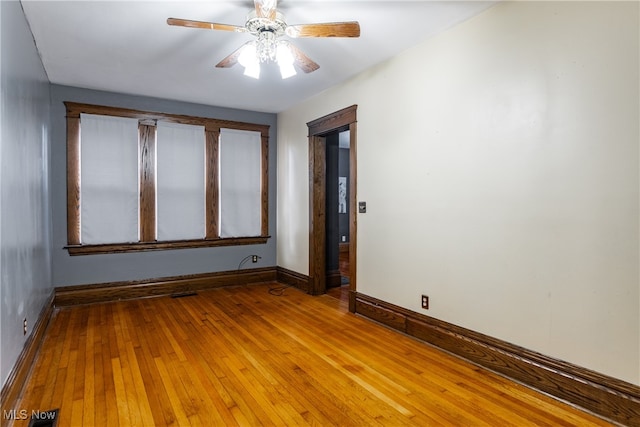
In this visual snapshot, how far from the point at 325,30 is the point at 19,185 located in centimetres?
231

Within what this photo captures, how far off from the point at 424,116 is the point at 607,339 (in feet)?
6.68

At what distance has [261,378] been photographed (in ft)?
8.00

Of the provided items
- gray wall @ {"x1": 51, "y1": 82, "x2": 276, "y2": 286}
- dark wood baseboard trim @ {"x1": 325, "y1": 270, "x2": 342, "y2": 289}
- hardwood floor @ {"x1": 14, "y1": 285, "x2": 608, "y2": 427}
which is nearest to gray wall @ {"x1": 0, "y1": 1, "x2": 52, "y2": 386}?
hardwood floor @ {"x1": 14, "y1": 285, "x2": 608, "y2": 427}

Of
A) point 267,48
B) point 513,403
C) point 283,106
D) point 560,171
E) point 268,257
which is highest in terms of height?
point 283,106

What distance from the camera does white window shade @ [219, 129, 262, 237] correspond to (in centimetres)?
518

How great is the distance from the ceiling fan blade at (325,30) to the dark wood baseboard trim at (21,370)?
2683mm

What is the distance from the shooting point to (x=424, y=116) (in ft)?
10.2

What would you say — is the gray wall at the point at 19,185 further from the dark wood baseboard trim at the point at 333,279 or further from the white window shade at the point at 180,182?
the dark wood baseboard trim at the point at 333,279

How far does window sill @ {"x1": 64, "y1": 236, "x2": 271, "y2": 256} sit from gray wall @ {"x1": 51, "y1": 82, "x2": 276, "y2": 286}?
6cm

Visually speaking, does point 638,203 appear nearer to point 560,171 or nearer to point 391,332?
point 560,171

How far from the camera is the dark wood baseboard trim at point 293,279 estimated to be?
4859 mm

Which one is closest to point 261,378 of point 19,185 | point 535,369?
point 535,369

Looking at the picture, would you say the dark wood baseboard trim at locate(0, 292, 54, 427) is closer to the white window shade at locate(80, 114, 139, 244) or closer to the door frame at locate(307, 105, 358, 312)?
the white window shade at locate(80, 114, 139, 244)

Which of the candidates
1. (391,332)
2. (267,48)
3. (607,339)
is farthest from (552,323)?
(267,48)
